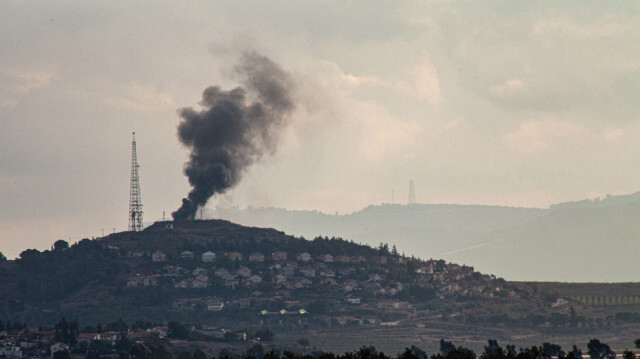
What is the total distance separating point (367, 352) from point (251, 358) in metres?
16.9

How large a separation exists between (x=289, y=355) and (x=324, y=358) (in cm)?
463

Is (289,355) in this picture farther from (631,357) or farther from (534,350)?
(631,357)

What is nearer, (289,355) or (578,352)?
(289,355)

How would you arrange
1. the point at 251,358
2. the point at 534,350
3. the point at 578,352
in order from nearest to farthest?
the point at 251,358 < the point at 534,350 < the point at 578,352

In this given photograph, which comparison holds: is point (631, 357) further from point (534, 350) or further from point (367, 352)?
point (367, 352)

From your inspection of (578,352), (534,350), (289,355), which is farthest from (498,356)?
(578,352)

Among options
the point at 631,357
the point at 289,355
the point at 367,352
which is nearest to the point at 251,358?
the point at 289,355

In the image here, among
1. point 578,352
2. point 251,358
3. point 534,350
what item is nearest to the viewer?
point 251,358

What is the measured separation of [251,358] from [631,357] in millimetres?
49867

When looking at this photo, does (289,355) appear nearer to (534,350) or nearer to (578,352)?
(534,350)

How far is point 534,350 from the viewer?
160250mm

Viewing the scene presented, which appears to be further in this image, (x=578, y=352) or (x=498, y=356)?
(x=578, y=352)

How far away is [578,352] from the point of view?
196500 millimetres

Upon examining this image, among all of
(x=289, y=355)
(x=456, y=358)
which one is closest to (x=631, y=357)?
(x=456, y=358)
